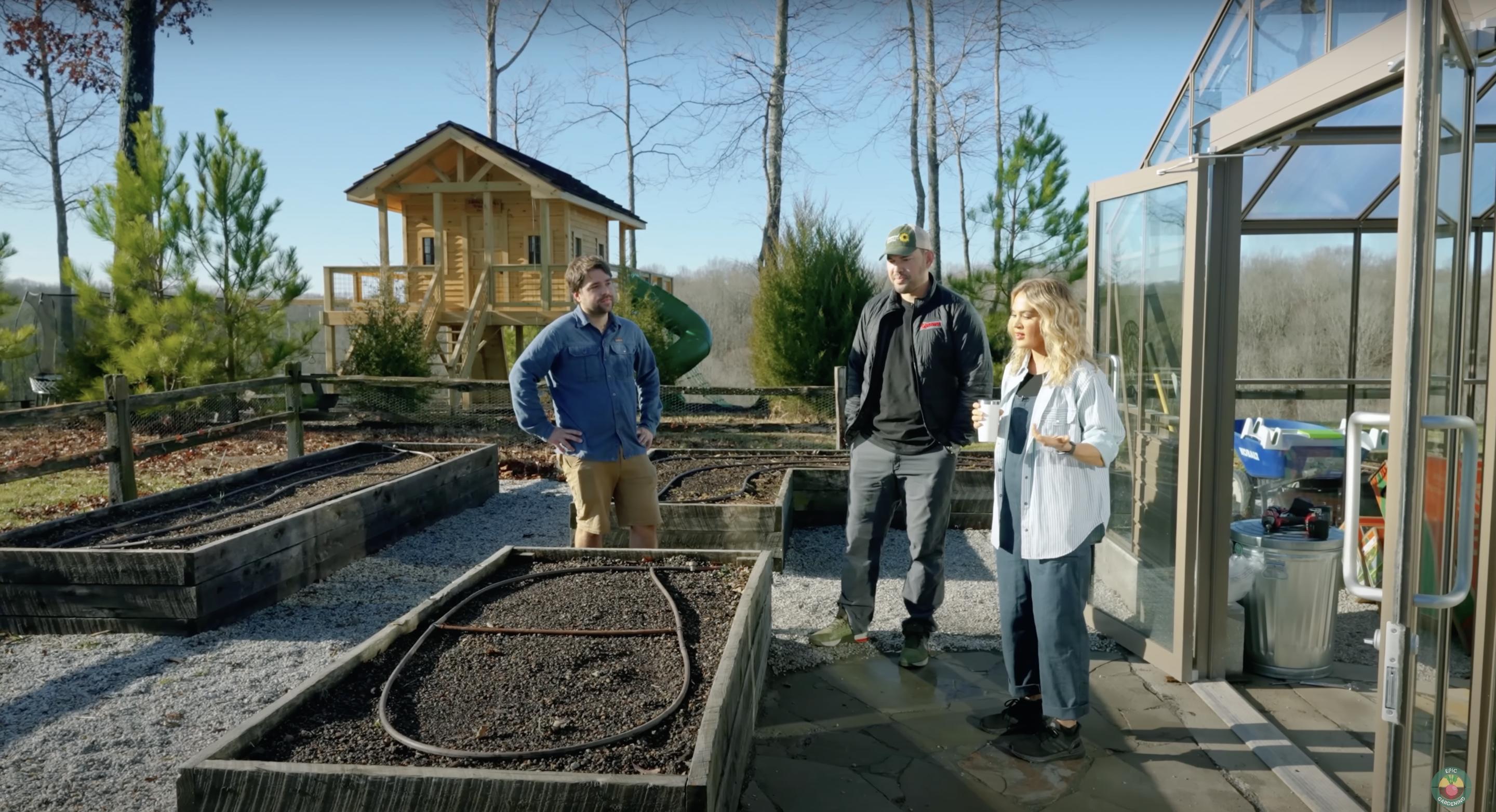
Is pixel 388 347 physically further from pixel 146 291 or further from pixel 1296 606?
pixel 1296 606

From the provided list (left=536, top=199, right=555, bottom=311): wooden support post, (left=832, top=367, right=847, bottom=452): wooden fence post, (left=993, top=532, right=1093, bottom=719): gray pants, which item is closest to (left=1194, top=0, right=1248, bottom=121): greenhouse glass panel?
(left=993, top=532, right=1093, bottom=719): gray pants

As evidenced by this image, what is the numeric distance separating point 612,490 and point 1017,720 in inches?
90.3

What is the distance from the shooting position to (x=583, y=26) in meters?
27.9

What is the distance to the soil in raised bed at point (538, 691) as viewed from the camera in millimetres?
2725

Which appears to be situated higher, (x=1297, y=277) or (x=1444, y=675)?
(x=1297, y=277)

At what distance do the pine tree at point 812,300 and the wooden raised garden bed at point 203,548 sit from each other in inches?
297

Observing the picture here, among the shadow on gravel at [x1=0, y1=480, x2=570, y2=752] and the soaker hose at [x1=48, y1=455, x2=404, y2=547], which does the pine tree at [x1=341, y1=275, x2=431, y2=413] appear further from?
the shadow on gravel at [x1=0, y1=480, x2=570, y2=752]

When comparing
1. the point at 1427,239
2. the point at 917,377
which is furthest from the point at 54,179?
the point at 1427,239

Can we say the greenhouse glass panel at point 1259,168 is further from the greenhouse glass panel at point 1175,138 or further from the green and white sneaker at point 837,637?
the green and white sneaker at point 837,637

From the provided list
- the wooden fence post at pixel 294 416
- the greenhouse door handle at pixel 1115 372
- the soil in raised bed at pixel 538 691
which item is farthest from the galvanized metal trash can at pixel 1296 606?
the wooden fence post at pixel 294 416

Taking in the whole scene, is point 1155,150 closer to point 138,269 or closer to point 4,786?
point 4,786

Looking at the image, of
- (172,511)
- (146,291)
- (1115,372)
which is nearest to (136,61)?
(146,291)

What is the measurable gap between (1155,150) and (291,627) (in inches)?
188

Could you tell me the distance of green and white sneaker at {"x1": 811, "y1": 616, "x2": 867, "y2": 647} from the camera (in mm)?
4711
